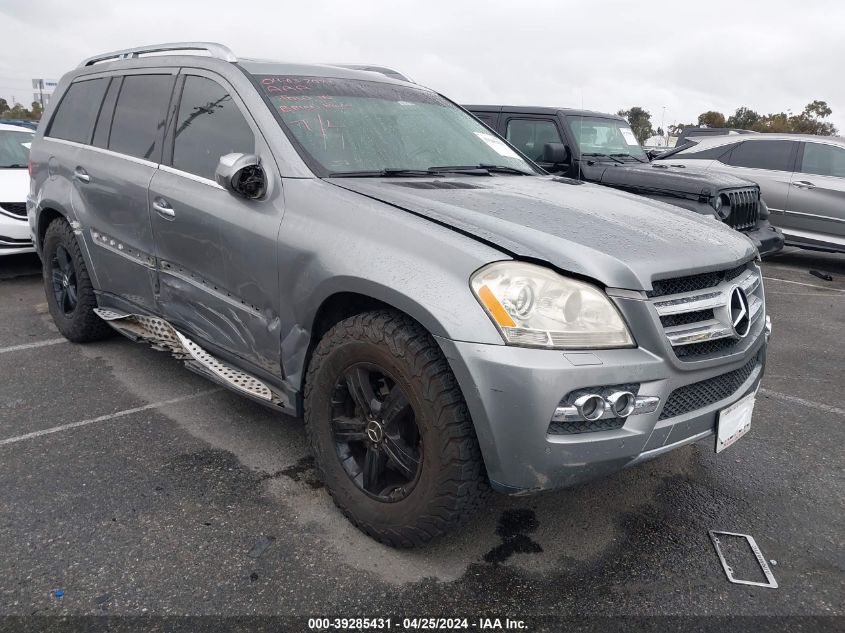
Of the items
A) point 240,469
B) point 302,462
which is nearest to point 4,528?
point 240,469

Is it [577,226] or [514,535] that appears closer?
[577,226]

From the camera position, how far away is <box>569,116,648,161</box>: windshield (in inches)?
301

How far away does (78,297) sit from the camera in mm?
4410

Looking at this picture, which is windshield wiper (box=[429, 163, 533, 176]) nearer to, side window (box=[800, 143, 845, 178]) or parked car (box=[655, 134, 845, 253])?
parked car (box=[655, 134, 845, 253])

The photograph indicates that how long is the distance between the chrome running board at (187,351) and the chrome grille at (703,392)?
5.10 ft

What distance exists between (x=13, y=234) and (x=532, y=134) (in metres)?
5.32

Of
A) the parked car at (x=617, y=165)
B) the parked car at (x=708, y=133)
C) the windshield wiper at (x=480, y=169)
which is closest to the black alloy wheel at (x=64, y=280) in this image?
the windshield wiper at (x=480, y=169)

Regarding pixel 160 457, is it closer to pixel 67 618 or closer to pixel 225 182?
pixel 67 618

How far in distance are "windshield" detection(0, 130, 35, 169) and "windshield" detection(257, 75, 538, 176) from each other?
5641mm

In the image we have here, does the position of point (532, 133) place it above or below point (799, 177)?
above

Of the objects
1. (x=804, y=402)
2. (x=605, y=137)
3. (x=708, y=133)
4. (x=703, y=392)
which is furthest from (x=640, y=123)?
(x=703, y=392)

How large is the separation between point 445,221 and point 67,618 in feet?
5.67

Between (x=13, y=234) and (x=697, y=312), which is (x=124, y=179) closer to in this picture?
(x=697, y=312)

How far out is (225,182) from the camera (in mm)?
2787
